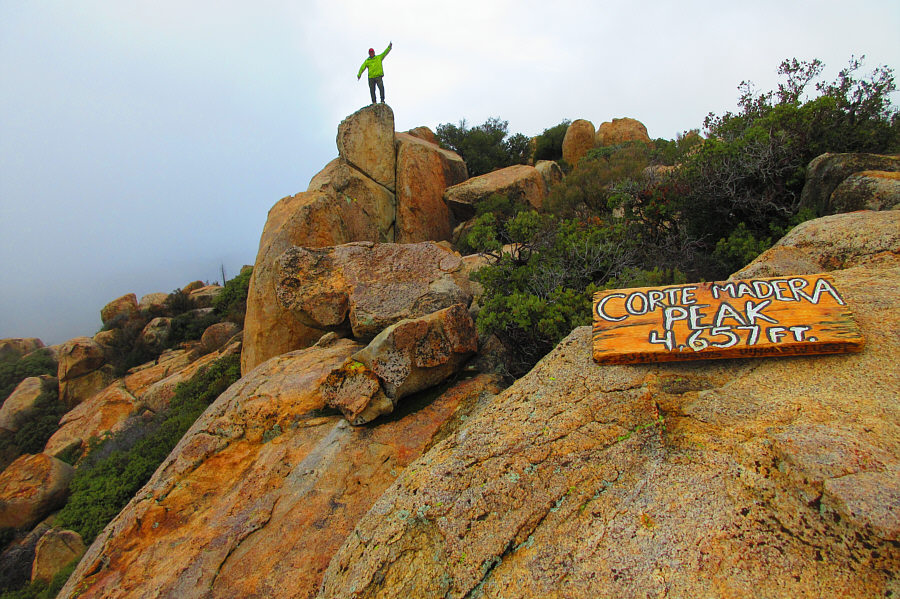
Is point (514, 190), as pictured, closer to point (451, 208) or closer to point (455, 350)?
point (451, 208)

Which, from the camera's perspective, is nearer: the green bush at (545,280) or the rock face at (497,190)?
the green bush at (545,280)

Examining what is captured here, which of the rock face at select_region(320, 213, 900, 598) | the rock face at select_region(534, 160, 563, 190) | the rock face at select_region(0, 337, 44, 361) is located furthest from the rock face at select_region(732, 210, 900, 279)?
the rock face at select_region(0, 337, 44, 361)

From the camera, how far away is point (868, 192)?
512cm

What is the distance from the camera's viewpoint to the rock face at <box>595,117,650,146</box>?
2069 centimetres

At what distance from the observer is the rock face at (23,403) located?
14672mm

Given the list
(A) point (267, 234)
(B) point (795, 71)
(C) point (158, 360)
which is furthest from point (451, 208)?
(C) point (158, 360)

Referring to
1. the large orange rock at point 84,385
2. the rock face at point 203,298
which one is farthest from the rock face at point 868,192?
the large orange rock at point 84,385

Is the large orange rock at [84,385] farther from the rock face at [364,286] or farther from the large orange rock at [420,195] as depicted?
the rock face at [364,286]

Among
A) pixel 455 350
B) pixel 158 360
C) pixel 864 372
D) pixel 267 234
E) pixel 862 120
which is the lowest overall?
pixel 158 360

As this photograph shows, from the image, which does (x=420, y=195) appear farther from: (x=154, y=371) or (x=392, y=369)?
(x=392, y=369)

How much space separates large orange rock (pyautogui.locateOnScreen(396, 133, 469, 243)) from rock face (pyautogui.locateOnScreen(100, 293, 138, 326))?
1347cm

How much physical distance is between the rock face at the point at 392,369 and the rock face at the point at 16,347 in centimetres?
2811

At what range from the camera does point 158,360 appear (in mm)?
15406

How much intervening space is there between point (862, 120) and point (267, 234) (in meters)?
11.7
